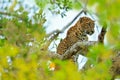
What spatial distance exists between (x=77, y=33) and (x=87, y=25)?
24 centimetres

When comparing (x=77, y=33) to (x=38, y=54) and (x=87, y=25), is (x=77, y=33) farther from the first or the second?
(x=38, y=54)

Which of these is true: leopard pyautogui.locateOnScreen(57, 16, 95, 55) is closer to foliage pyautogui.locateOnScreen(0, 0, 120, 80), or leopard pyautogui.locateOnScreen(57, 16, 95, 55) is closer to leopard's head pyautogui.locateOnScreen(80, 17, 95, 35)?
leopard's head pyautogui.locateOnScreen(80, 17, 95, 35)

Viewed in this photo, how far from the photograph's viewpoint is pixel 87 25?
8969 mm

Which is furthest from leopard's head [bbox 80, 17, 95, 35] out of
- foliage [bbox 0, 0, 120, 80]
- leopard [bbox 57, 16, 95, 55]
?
foliage [bbox 0, 0, 120, 80]


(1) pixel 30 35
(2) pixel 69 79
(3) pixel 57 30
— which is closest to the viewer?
(2) pixel 69 79

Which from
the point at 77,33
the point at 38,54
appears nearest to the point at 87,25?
the point at 77,33

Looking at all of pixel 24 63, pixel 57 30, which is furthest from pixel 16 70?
pixel 57 30

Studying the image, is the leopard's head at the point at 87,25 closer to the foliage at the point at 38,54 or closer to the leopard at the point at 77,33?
the leopard at the point at 77,33

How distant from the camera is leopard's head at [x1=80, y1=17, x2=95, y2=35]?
8.85 meters

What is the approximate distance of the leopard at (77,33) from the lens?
28.8 feet

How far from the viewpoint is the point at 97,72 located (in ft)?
11.8

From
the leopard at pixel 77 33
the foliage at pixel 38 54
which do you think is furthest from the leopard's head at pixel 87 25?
the foliage at pixel 38 54

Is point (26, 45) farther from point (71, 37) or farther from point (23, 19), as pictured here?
point (71, 37)

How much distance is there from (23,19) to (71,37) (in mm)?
4256
